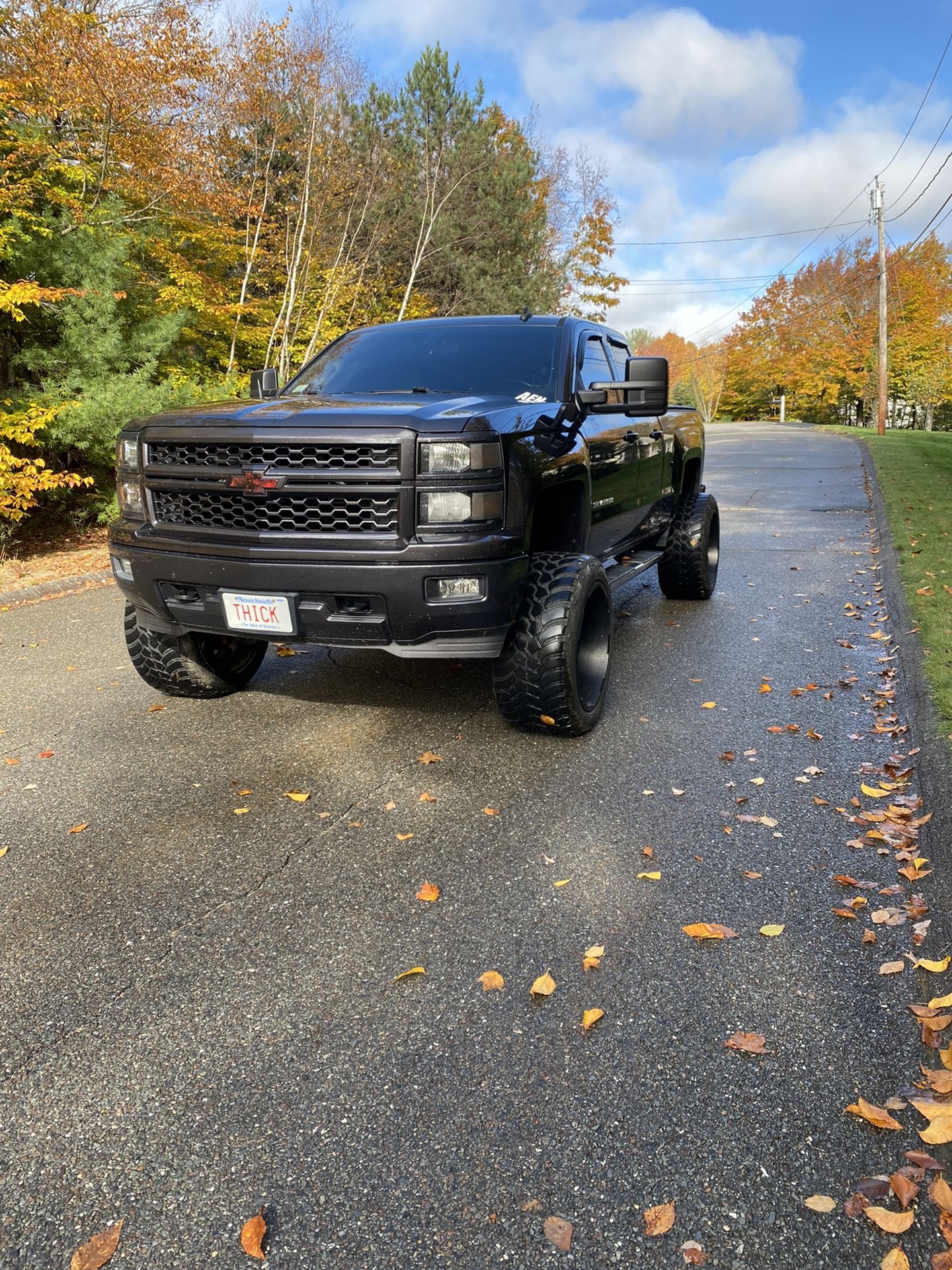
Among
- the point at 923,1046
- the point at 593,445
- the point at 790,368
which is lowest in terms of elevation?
the point at 923,1046

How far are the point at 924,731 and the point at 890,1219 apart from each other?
284cm

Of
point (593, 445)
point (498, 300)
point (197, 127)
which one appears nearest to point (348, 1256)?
point (593, 445)

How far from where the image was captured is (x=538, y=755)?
4059 mm

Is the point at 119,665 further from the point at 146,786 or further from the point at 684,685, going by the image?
the point at 684,685

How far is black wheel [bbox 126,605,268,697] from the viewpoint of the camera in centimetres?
450

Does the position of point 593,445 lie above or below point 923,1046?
above

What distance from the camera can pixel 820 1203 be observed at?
1771 millimetres

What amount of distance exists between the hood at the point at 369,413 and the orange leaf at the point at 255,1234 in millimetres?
2560

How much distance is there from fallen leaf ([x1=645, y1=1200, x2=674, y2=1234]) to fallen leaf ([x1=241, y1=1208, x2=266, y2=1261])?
29.8 inches

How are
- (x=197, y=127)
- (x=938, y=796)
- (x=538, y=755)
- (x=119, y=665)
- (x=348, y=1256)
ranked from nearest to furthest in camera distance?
(x=348, y=1256)
(x=938, y=796)
(x=538, y=755)
(x=119, y=665)
(x=197, y=127)

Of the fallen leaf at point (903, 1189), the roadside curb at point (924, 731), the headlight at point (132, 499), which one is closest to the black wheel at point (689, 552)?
the roadside curb at point (924, 731)

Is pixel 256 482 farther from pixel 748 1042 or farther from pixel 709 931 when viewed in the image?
pixel 748 1042

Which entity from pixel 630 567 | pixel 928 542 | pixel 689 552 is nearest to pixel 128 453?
pixel 630 567

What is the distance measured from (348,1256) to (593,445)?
373 centimetres
